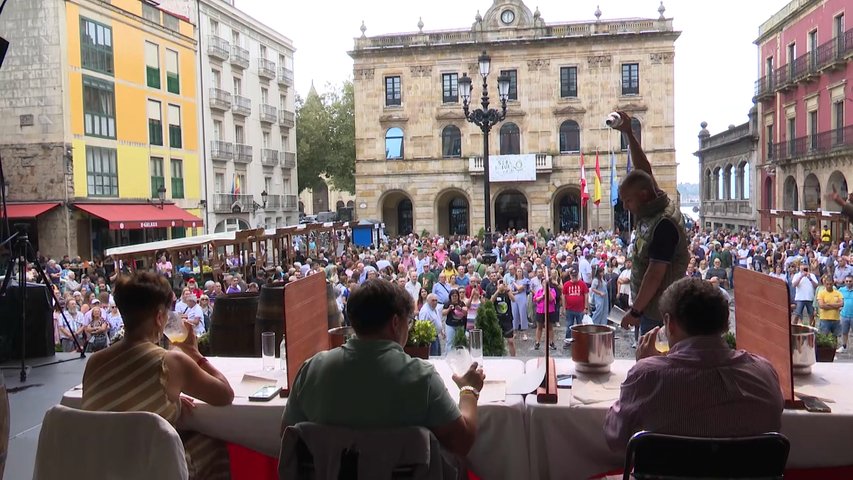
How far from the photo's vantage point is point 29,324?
19.9ft

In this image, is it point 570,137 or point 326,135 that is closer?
point 570,137

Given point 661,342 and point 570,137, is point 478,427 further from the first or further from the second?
point 570,137

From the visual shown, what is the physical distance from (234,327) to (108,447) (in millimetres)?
2643

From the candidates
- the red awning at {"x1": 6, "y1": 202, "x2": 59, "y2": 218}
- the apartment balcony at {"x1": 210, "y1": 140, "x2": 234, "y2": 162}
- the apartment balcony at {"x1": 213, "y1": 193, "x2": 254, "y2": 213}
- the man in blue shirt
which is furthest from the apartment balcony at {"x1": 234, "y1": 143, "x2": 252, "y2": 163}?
the man in blue shirt

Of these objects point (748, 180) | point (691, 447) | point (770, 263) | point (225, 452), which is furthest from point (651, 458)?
point (748, 180)

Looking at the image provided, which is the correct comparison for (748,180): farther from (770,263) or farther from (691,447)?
(691,447)

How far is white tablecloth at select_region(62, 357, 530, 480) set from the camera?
304 cm

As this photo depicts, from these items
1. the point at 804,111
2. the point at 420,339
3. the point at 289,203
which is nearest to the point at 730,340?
the point at 420,339

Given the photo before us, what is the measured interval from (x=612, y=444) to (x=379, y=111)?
126 feet

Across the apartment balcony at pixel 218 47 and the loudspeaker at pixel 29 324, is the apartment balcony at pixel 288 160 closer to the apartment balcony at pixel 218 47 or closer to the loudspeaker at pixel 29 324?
the apartment balcony at pixel 218 47

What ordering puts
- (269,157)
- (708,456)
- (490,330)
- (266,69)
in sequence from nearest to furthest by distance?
1. (708,456)
2. (490,330)
3. (266,69)
4. (269,157)

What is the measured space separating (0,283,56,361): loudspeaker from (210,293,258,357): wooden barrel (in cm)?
183

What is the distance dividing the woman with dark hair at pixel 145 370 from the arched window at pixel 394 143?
37620mm

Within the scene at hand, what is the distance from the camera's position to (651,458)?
2.39 metres
